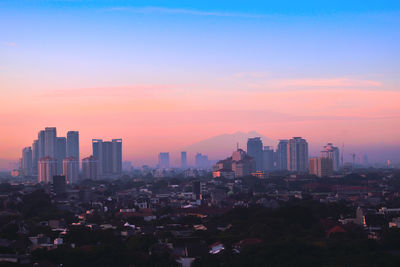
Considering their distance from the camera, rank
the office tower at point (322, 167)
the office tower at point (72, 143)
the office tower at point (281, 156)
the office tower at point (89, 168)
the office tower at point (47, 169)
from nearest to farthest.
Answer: the office tower at point (322, 167)
the office tower at point (47, 169)
the office tower at point (89, 168)
the office tower at point (72, 143)
the office tower at point (281, 156)

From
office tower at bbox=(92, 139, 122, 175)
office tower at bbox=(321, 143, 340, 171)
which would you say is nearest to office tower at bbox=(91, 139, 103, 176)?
office tower at bbox=(92, 139, 122, 175)

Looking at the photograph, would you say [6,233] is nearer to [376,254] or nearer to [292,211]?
[292,211]

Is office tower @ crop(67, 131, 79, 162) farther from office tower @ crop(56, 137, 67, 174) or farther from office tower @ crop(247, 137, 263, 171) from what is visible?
office tower @ crop(247, 137, 263, 171)

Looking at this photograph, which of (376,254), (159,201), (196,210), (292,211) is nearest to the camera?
(376,254)

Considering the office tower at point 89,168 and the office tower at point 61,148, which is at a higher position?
the office tower at point 61,148

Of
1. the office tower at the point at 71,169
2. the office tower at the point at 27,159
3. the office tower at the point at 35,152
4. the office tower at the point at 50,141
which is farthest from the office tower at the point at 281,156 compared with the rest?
the office tower at the point at 71,169

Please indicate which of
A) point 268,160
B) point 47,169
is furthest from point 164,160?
point 47,169

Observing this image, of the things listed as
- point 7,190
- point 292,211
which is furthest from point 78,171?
point 292,211

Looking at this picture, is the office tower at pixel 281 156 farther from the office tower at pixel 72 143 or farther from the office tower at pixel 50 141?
the office tower at pixel 50 141
